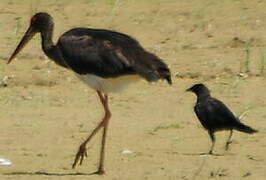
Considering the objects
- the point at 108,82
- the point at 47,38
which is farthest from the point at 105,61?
the point at 47,38

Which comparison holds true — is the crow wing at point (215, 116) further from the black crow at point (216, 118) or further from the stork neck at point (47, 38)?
the stork neck at point (47, 38)

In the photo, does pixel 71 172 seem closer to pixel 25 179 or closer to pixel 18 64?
pixel 25 179

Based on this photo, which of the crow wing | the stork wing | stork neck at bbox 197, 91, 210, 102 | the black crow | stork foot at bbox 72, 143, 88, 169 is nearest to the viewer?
the stork wing

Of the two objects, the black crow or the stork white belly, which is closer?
the stork white belly

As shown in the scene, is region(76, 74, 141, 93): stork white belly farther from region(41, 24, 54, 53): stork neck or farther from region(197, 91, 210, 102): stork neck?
region(197, 91, 210, 102): stork neck

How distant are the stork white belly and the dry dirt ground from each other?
0.71m

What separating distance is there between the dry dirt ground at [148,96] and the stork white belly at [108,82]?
27.9 inches

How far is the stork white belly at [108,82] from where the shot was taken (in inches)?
420

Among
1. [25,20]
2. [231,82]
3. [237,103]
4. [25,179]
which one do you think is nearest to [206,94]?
[237,103]

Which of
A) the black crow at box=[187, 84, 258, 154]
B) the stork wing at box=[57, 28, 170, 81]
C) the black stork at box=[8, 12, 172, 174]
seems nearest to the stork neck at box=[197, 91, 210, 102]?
the black crow at box=[187, 84, 258, 154]

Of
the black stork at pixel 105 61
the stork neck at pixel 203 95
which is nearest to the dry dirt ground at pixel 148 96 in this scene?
the stork neck at pixel 203 95

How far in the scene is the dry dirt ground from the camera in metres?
10.8

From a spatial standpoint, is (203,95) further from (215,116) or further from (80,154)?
(80,154)

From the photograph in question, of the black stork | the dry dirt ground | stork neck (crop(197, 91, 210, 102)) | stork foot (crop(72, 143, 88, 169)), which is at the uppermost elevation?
the black stork
